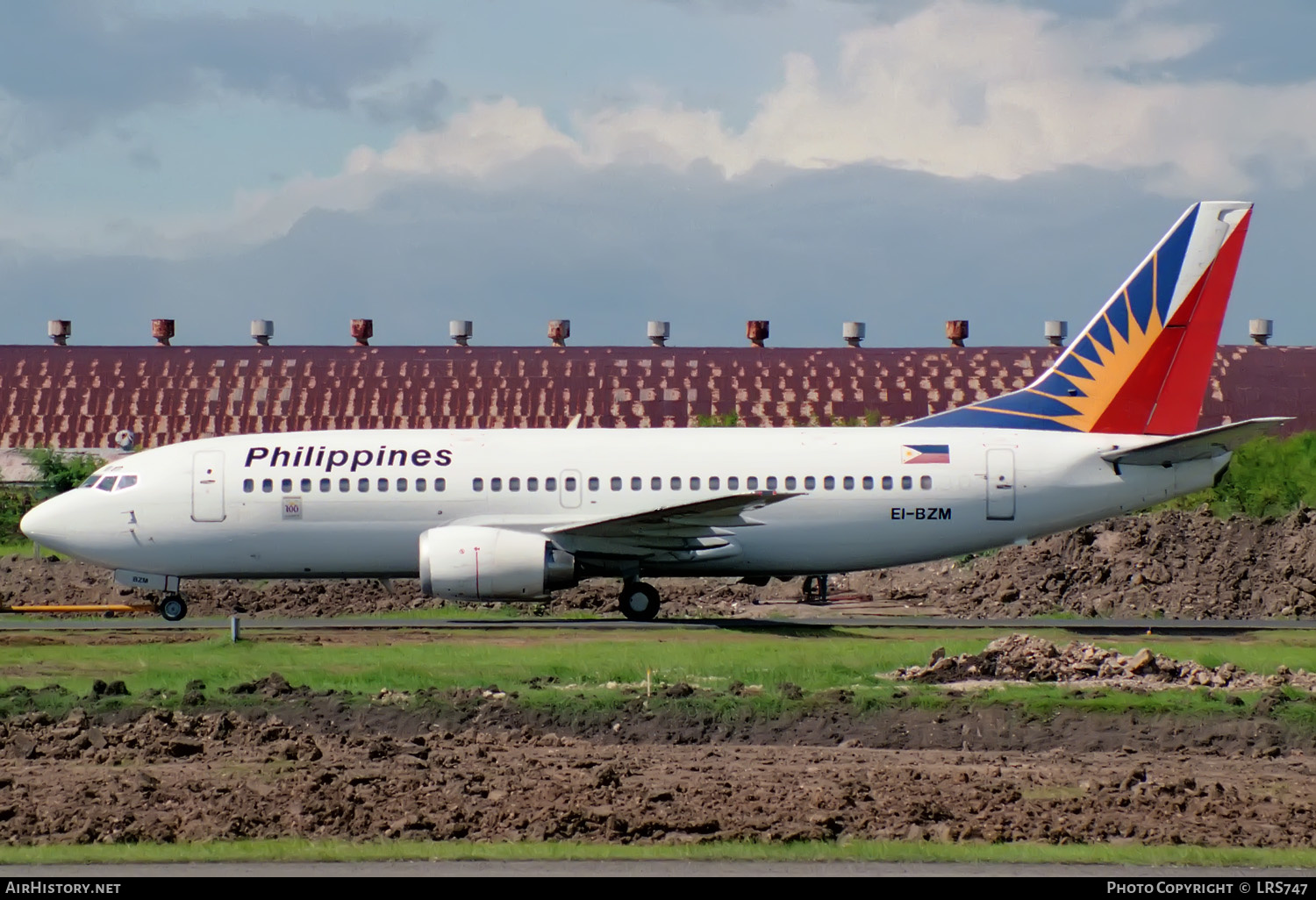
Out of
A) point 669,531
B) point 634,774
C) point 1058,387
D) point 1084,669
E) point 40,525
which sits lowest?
point 634,774

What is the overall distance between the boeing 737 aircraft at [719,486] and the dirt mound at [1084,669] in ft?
24.2

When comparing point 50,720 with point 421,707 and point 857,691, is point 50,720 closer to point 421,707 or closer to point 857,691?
point 421,707

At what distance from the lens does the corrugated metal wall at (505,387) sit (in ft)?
183

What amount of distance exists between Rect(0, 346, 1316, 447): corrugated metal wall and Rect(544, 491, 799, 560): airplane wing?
77.3ft

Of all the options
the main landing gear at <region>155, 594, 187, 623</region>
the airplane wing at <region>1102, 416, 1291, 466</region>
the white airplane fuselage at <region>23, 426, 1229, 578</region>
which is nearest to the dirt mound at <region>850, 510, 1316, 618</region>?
the white airplane fuselage at <region>23, 426, 1229, 578</region>

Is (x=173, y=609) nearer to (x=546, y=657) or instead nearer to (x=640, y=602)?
(x=640, y=602)

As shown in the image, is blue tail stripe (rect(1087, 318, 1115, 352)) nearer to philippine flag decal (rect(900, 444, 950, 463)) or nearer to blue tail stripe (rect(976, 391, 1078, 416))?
blue tail stripe (rect(976, 391, 1078, 416))

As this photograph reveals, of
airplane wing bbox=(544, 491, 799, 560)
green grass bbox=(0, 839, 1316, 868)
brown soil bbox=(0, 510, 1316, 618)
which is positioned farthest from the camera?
brown soil bbox=(0, 510, 1316, 618)

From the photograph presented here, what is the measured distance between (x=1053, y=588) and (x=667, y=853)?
85.6 ft

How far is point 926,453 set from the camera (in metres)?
31.2

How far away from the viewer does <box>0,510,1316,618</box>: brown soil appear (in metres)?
35.2

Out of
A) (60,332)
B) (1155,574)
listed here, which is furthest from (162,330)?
(1155,574)

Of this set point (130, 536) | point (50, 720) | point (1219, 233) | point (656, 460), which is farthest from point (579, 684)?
point (1219, 233)

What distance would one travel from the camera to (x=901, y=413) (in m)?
56.5
